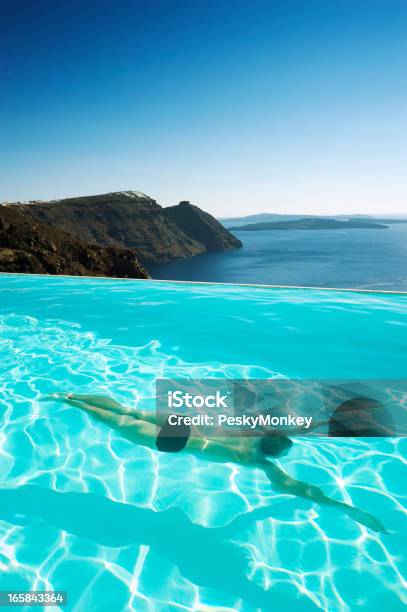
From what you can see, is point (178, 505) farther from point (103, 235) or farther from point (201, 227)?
point (201, 227)

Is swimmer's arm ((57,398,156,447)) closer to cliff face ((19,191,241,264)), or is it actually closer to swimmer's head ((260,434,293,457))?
swimmer's head ((260,434,293,457))

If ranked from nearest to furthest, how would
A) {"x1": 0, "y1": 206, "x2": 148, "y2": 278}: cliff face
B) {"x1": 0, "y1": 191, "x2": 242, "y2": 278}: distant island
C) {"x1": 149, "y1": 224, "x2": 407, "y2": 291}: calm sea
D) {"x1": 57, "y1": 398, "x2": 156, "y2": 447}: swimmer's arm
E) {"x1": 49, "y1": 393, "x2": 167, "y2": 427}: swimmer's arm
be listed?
{"x1": 57, "y1": 398, "x2": 156, "y2": 447}: swimmer's arm < {"x1": 49, "y1": 393, "x2": 167, "y2": 427}: swimmer's arm < {"x1": 0, "y1": 206, "x2": 148, "y2": 278}: cliff face < {"x1": 0, "y1": 191, "x2": 242, "y2": 278}: distant island < {"x1": 149, "y1": 224, "x2": 407, "y2": 291}: calm sea

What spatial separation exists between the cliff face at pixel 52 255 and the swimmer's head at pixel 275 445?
2592 cm

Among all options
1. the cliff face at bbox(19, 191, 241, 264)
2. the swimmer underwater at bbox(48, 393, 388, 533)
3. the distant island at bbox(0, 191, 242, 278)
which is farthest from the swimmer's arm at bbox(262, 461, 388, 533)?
the cliff face at bbox(19, 191, 241, 264)

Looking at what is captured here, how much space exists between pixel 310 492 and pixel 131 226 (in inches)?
4039

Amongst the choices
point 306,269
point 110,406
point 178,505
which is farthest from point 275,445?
point 306,269

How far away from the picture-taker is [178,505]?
316 cm

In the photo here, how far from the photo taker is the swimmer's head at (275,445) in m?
3.79

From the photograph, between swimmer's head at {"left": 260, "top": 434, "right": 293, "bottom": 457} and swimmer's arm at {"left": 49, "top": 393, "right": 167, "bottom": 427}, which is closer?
swimmer's head at {"left": 260, "top": 434, "right": 293, "bottom": 457}

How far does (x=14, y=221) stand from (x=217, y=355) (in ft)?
110

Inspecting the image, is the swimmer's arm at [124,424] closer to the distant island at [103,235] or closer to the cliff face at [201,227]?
the distant island at [103,235]

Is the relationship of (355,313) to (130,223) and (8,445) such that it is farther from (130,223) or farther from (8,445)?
(130,223)

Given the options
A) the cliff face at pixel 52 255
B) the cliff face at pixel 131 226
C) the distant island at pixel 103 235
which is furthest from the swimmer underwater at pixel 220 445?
the cliff face at pixel 131 226

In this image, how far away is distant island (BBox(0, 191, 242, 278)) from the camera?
99.6 ft
